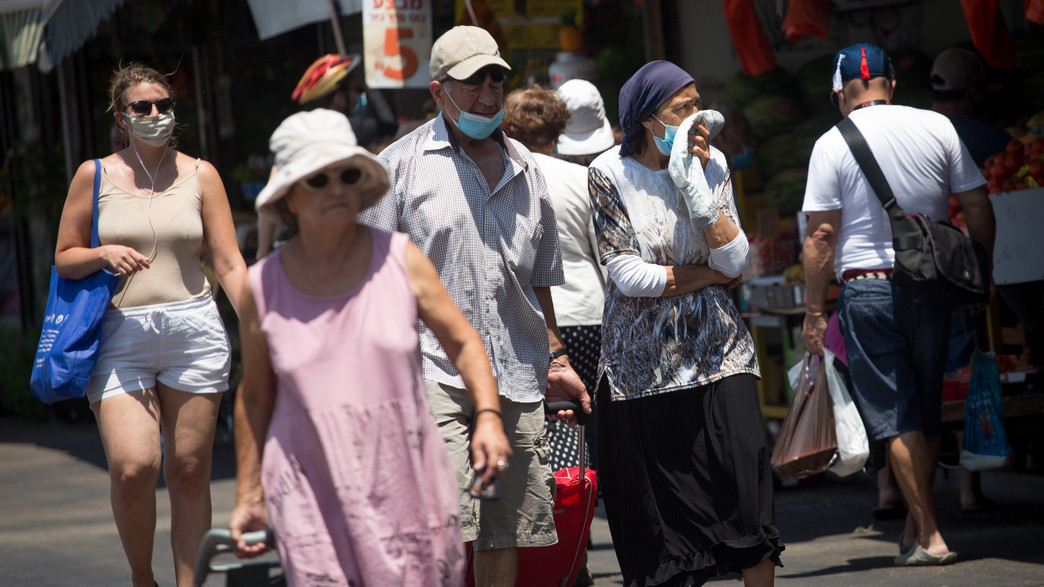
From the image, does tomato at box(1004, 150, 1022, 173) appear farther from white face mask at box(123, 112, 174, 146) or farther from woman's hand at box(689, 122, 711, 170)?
white face mask at box(123, 112, 174, 146)

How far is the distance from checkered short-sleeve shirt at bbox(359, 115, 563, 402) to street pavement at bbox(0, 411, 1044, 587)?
6.02ft

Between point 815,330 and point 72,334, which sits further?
point 815,330

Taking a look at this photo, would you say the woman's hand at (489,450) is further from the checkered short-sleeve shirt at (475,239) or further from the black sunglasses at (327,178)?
the checkered short-sleeve shirt at (475,239)

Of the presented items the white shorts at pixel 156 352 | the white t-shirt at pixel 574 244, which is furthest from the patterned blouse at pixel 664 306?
the white shorts at pixel 156 352

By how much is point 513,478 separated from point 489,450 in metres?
1.10

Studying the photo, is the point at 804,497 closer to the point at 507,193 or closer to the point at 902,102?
the point at 902,102

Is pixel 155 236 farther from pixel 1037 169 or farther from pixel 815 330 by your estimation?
pixel 1037 169

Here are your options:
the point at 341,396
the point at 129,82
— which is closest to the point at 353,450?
the point at 341,396

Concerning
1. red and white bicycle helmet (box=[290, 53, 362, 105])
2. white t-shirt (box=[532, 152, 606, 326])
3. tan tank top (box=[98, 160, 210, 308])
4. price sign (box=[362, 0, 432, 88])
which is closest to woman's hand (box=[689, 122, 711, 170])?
white t-shirt (box=[532, 152, 606, 326])

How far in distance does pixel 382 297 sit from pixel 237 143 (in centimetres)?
1023

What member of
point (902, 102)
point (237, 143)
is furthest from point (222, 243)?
point (237, 143)

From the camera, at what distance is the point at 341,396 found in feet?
9.55

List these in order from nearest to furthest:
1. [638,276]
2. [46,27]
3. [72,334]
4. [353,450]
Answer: [353,450] → [638,276] → [72,334] → [46,27]

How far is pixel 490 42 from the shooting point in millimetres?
4188
